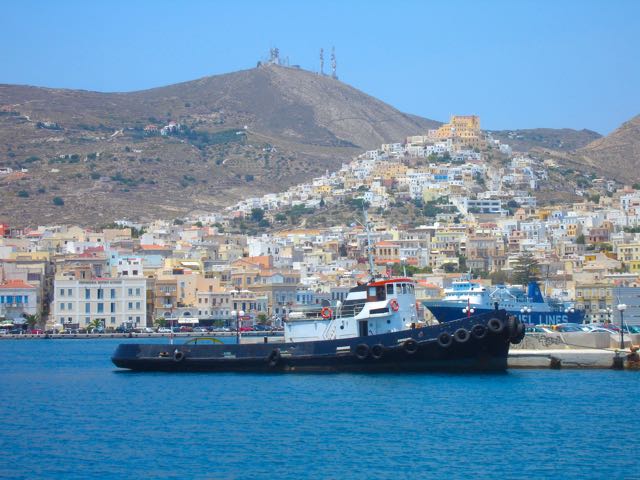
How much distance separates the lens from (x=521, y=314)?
77500 mm

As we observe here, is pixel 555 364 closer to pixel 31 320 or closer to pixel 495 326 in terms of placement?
pixel 495 326

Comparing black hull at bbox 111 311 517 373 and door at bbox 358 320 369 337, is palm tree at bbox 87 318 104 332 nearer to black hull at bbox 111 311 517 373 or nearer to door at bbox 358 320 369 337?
black hull at bbox 111 311 517 373

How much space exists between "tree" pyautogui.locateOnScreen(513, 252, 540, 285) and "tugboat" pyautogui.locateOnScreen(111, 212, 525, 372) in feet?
212

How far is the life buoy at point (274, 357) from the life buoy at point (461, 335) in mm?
6561

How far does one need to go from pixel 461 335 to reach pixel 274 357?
6.96 metres

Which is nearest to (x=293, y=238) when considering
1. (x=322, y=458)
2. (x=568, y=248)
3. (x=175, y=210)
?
(x=568, y=248)

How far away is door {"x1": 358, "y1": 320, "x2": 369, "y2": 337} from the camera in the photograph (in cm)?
5025

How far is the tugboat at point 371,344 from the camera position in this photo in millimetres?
48156

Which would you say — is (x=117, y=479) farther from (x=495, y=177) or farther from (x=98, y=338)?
(x=495, y=177)

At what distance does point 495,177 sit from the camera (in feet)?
636

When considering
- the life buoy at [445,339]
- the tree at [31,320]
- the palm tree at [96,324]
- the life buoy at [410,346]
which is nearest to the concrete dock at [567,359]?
the life buoy at [445,339]

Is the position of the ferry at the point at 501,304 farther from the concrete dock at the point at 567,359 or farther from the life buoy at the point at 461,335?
the life buoy at the point at 461,335

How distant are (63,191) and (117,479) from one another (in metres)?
167

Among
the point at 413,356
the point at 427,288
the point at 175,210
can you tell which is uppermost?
the point at 175,210
